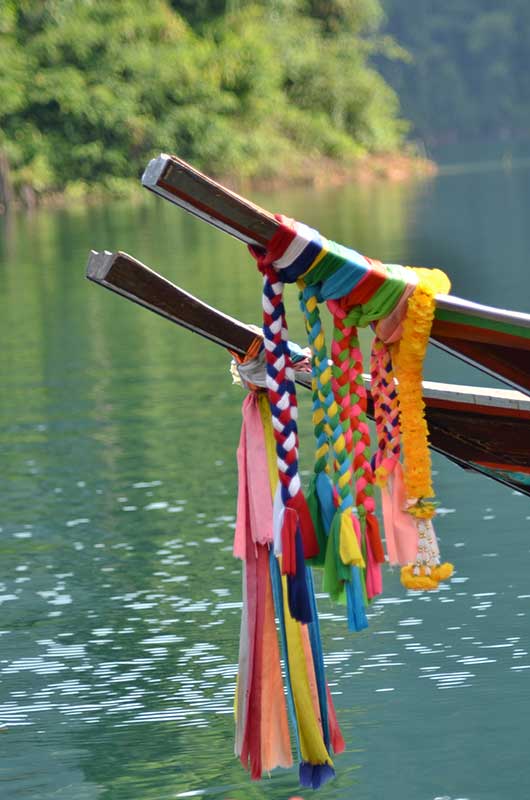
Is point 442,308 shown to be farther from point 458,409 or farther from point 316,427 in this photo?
point 458,409

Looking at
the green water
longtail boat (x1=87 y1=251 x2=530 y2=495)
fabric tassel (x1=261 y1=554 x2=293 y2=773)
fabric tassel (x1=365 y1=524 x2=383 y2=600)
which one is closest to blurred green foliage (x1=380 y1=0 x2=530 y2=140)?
the green water

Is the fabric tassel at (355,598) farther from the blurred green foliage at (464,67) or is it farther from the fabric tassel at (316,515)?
the blurred green foliage at (464,67)

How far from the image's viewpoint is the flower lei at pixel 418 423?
4207 mm

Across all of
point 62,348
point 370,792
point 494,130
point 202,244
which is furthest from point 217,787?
point 494,130

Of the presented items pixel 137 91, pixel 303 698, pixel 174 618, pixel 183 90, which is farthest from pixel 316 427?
pixel 183 90

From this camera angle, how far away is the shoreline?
117 feet

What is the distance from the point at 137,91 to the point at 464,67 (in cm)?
5434

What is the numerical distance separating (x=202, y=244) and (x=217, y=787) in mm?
18306

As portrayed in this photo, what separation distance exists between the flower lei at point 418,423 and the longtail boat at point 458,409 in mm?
339

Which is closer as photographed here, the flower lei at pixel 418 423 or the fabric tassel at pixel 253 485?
the flower lei at pixel 418 423

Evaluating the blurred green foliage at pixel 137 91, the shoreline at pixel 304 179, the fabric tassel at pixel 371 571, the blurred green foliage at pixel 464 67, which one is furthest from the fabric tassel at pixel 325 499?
the blurred green foliage at pixel 464 67

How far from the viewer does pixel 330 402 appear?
4297mm

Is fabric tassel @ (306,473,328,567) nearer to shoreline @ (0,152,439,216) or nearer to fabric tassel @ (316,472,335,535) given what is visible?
fabric tassel @ (316,472,335,535)

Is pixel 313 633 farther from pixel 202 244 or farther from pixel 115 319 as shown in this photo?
pixel 202 244
